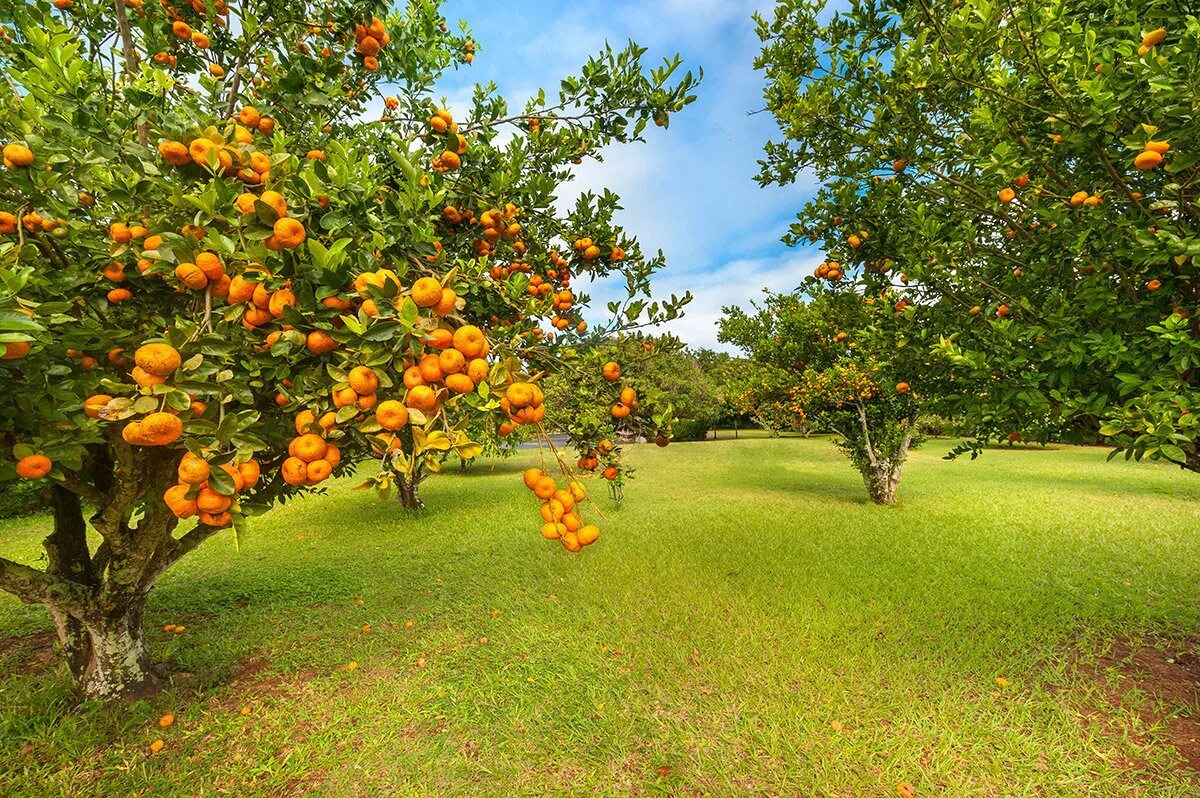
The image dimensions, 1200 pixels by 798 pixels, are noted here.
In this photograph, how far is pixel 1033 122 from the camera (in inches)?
138

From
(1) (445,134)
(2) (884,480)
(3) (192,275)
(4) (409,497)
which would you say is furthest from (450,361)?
(2) (884,480)

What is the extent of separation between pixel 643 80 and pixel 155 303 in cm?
373

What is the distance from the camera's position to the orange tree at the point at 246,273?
1556mm

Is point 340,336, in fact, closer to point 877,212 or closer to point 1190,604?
point 877,212

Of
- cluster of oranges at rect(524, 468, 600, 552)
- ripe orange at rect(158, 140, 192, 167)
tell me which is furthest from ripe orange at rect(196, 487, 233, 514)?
ripe orange at rect(158, 140, 192, 167)

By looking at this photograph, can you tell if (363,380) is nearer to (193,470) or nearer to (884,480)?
(193,470)

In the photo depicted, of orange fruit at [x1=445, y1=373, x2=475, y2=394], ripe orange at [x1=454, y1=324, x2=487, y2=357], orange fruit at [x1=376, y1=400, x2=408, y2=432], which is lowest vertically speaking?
orange fruit at [x1=376, y1=400, x2=408, y2=432]

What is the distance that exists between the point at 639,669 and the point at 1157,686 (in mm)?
4524

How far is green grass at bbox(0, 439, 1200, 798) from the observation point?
336 cm

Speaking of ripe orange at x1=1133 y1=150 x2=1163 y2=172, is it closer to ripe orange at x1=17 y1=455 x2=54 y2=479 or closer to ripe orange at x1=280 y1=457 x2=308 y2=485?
ripe orange at x1=280 y1=457 x2=308 y2=485

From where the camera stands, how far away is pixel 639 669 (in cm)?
461

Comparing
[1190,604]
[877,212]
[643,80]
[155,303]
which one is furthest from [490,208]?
[1190,604]

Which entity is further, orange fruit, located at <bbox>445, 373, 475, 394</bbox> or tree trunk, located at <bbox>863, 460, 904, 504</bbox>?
tree trunk, located at <bbox>863, 460, 904, 504</bbox>

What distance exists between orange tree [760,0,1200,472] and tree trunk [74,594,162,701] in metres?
6.88
